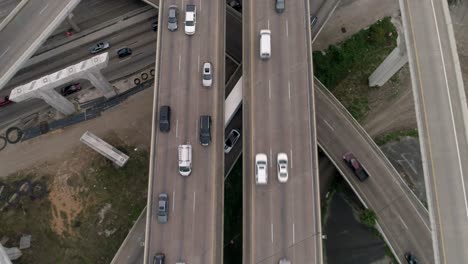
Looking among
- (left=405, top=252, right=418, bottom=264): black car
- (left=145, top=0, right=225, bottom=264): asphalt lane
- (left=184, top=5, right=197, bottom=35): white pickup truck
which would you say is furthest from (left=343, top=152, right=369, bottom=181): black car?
(left=184, top=5, right=197, bottom=35): white pickup truck

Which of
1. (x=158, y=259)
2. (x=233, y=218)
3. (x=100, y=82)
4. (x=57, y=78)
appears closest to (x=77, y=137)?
(x=100, y=82)

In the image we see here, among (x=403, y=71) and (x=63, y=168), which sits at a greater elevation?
(x=403, y=71)

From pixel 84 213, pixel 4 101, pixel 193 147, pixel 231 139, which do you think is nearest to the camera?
pixel 193 147

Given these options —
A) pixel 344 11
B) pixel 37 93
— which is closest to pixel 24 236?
pixel 37 93

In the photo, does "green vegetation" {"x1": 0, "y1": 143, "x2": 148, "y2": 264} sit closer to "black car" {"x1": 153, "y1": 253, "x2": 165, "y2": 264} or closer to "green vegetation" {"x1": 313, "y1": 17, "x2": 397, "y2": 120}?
"black car" {"x1": 153, "y1": 253, "x2": 165, "y2": 264}

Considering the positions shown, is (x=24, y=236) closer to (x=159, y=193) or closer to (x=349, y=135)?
(x=159, y=193)

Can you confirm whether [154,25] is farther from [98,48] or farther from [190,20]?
[190,20]
